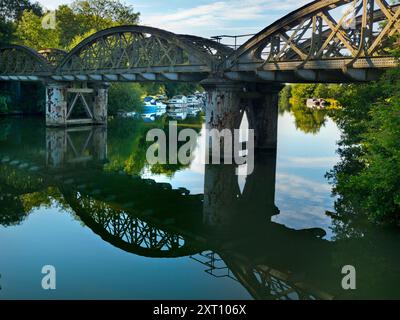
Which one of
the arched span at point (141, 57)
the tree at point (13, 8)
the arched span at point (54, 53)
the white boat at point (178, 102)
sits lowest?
the white boat at point (178, 102)

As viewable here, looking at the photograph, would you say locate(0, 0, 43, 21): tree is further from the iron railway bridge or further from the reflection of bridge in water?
the reflection of bridge in water

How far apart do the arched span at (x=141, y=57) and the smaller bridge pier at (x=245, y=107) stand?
1516mm

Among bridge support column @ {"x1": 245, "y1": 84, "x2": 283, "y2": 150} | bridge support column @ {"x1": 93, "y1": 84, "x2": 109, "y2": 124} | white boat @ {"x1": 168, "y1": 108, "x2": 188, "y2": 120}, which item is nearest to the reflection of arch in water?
bridge support column @ {"x1": 245, "y1": 84, "x2": 283, "y2": 150}

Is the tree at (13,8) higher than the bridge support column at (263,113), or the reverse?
the tree at (13,8)

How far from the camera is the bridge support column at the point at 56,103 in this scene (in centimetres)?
4238

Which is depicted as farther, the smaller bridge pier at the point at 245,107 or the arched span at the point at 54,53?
the arched span at the point at 54,53

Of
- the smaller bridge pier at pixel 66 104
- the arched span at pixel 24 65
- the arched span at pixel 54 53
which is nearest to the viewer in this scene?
the smaller bridge pier at pixel 66 104

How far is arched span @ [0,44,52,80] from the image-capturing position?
44.6 meters

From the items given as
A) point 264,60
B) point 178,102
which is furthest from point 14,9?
point 264,60

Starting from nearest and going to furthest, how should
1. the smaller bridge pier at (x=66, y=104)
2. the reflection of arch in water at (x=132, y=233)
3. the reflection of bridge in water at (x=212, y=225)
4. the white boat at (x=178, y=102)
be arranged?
the reflection of bridge in water at (x=212, y=225)
the reflection of arch in water at (x=132, y=233)
the smaller bridge pier at (x=66, y=104)
the white boat at (x=178, y=102)

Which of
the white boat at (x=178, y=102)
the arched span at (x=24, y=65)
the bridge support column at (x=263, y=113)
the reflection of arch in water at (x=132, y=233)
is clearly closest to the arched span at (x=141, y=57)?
the bridge support column at (x=263, y=113)

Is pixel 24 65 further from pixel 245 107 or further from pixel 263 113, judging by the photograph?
pixel 263 113

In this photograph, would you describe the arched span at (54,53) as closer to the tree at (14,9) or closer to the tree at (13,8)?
the tree at (14,9)
